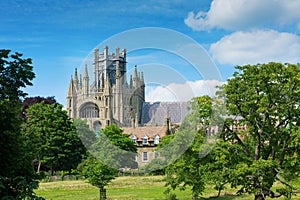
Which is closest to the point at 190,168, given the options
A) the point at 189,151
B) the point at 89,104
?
the point at 189,151

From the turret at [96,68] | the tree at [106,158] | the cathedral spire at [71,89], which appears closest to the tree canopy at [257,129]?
the tree at [106,158]

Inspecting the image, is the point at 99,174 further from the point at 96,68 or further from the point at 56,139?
the point at 96,68

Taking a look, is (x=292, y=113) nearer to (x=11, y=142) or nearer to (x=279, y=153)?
(x=279, y=153)

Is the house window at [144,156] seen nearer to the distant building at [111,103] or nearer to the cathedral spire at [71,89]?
the distant building at [111,103]

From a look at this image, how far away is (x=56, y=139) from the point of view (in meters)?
53.4

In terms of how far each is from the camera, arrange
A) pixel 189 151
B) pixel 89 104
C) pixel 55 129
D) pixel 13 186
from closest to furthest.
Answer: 1. pixel 13 186
2. pixel 189 151
3. pixel 55 129
4. pixel 89 104

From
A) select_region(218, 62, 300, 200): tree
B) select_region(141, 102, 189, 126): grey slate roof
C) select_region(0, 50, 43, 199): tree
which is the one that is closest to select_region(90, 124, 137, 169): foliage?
select_region(218, 62, 300, 200): tree

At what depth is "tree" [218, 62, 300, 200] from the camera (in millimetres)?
20078

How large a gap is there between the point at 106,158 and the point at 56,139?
59.9 ft

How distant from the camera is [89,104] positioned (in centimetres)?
10338

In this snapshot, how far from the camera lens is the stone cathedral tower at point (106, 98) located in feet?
325

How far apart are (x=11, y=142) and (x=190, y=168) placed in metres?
10.6

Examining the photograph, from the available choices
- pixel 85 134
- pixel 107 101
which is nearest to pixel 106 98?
pixel 107 101

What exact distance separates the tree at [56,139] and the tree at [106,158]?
5.07m
